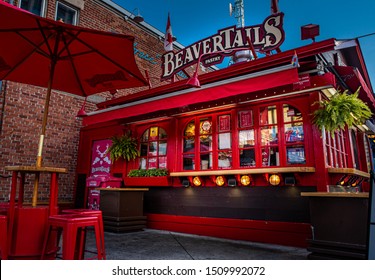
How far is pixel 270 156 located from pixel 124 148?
12.9 feet

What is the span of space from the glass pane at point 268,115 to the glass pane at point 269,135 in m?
0.13

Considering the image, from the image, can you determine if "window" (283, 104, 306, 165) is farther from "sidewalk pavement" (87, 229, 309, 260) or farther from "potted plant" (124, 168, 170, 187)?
"potted plant" (124, 168, 170, 187)

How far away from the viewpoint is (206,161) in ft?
21.2

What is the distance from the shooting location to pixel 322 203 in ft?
12.3

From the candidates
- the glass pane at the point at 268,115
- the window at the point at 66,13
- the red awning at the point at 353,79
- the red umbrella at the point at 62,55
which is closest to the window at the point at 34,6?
the window at the point at 66,13

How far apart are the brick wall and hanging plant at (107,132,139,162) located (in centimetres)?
193

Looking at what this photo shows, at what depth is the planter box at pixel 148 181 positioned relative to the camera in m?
6.79

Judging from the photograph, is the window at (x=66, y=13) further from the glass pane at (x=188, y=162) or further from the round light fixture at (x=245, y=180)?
the round light fixture at (x=245, y=180)

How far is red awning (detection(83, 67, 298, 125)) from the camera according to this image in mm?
4979

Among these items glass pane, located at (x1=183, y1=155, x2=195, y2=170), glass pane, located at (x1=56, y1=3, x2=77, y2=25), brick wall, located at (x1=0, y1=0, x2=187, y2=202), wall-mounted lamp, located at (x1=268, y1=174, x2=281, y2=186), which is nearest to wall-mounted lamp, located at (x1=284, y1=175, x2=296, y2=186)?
wall-mounted lamp, located at (x1=268, y1=174, x2=281, y2=186)

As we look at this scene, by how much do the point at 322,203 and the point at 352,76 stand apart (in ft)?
12.0

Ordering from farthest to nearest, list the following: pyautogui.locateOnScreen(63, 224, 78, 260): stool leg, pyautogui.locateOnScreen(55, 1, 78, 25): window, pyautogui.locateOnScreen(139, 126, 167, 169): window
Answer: pyautogui.locateOnScreen(55, 1, 78, 25): window, pyautogui.locateOnScreen(139, 126, 167, 169): window, pyautogui.locateOnScreen(63, 224, 78, 260): stool leg

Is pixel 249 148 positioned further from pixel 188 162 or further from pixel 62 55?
pixel 62 55

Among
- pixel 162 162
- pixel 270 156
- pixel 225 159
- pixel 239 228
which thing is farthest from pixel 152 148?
pixel 270 156
